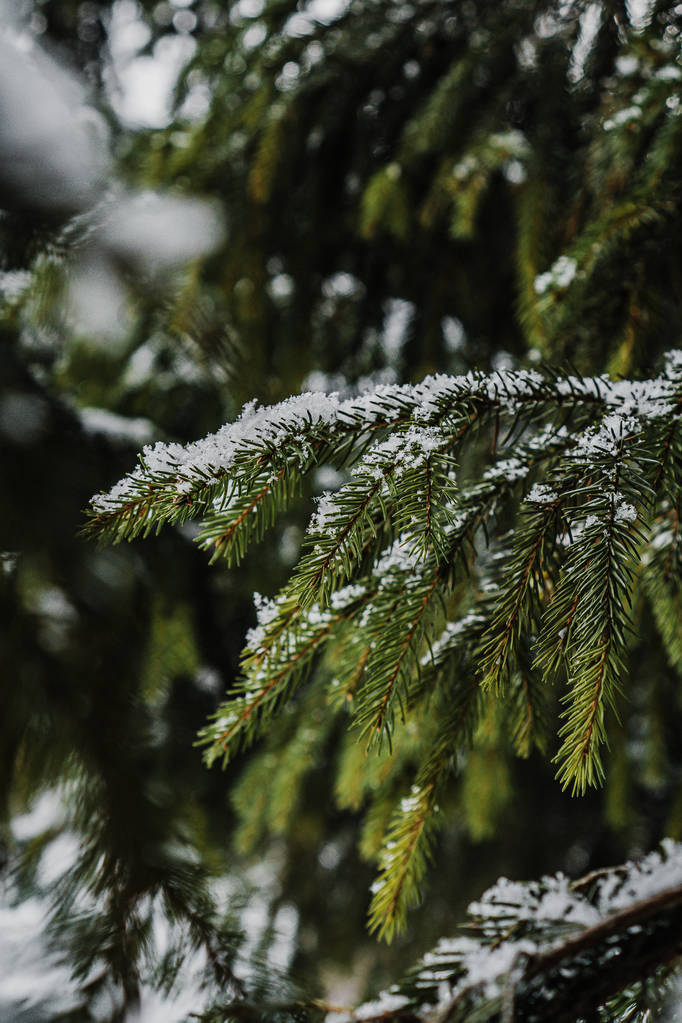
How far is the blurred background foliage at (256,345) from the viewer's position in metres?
0.67

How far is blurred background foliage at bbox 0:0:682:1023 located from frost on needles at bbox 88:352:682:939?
0.62 ft

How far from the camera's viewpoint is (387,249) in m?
1.88

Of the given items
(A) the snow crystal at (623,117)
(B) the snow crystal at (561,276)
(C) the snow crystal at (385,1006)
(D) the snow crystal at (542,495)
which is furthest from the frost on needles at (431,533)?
(A) the snow crystal at (623,117)

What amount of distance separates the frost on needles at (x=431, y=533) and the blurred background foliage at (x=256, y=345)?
19 cm

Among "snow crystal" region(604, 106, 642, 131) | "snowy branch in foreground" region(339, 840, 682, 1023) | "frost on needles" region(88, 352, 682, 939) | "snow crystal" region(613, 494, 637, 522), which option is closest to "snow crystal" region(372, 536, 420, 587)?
"frost on needles" region(88, 352, 682, 939)

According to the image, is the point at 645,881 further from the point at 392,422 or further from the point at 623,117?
the point at 623,117

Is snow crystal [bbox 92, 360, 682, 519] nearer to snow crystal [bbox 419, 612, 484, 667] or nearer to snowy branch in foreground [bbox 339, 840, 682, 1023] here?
snow crystal [bbox 419, 612, 484, 667]

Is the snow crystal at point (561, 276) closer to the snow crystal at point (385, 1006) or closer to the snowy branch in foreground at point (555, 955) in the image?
the snowy branch in foreground at point (555, 955)

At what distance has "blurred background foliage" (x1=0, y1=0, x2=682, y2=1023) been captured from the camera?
67 centimetres

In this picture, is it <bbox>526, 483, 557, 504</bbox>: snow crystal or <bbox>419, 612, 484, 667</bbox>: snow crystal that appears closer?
<bbox>526, 483, 557, 504</bbox>: snow crystal

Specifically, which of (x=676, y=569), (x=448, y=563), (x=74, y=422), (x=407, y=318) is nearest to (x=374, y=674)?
(x=448, y=563)

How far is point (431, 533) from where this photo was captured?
0.60 meters

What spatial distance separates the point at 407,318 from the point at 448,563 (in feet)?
4.46

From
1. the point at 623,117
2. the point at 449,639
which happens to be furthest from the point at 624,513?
the point at 623,117
